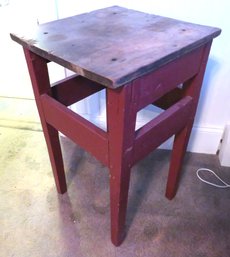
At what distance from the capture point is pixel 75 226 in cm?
106

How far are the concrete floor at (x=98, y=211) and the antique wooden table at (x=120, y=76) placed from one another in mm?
132

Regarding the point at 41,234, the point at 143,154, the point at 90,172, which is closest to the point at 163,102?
the point at 143,154

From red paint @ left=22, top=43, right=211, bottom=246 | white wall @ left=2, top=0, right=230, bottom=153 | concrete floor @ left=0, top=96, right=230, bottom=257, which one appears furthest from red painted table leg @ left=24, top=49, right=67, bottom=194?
white wall @ left=2, top=0, right=230, bottom=153

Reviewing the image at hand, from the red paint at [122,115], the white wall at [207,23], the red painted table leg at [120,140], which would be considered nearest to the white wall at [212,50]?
the white wall at [207,23]

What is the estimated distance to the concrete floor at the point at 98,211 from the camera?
1.00 metres

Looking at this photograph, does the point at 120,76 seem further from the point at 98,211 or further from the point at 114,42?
Result: the point at 98,211

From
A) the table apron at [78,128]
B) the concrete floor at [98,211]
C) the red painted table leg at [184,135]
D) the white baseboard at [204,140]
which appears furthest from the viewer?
the white baseboard at [204,140]

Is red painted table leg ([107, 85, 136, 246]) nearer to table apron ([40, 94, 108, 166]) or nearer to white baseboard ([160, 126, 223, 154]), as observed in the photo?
table apron ([40, 94, 108, 166])

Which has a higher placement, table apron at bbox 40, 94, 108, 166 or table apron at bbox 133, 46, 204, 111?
table apron at bbox 133, 46, 204, 111

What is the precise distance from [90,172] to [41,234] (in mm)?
370

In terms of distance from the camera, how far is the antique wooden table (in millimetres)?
612

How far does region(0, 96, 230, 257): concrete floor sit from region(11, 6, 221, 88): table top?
0.69 m

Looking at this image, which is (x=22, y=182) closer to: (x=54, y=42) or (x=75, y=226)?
(x=75, y=226)

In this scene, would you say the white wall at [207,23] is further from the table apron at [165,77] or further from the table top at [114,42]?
the table apron at [165,77]
